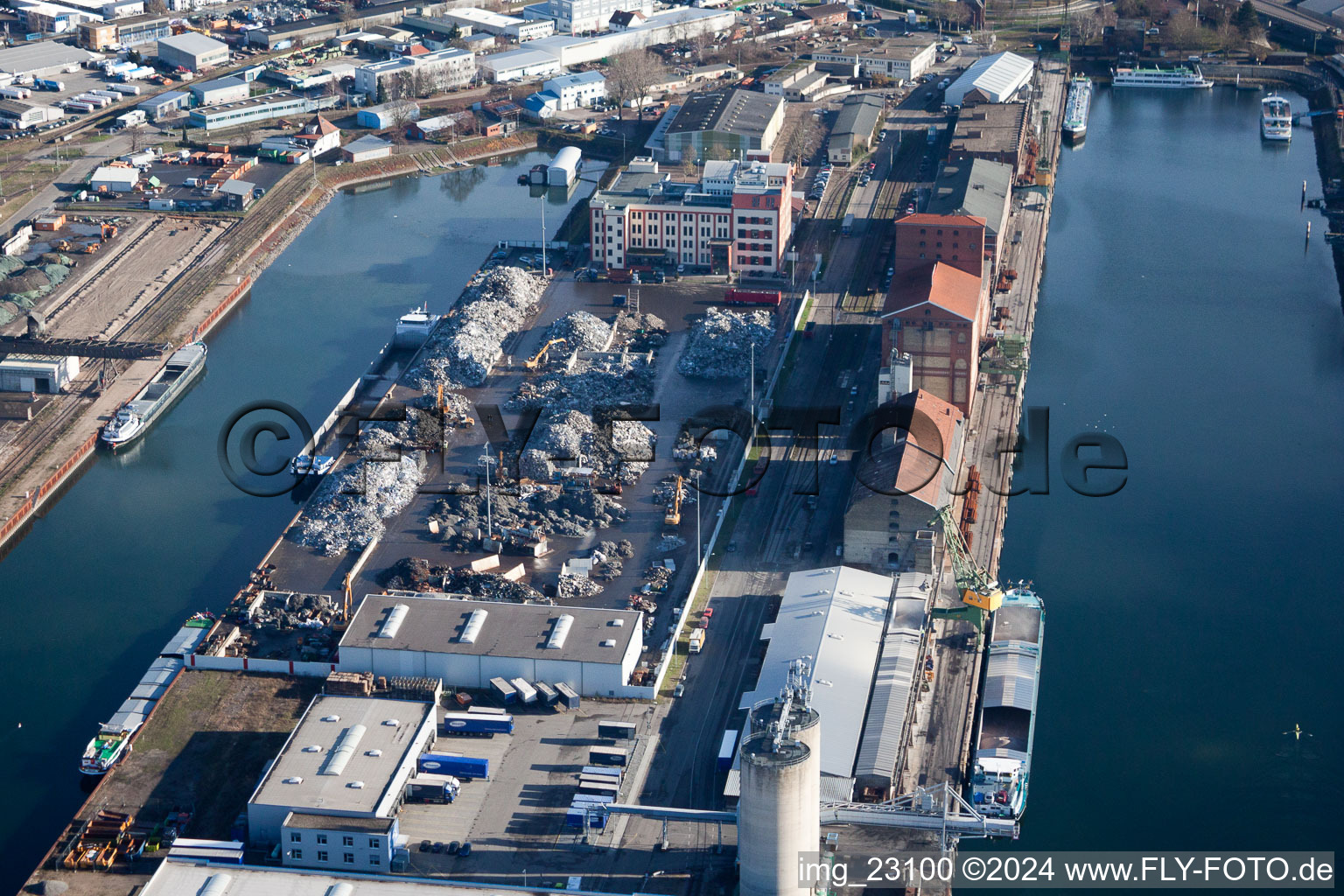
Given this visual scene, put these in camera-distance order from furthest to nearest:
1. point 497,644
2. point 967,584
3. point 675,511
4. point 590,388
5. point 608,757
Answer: point 590,388 → point 675,511 → point 967,584 → point 497,644 → point 608,757

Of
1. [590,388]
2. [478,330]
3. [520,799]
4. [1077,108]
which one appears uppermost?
[1077,108]

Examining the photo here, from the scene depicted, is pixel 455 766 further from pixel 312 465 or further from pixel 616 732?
pixel 312 465

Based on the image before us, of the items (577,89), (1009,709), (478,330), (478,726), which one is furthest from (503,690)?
(577,89)

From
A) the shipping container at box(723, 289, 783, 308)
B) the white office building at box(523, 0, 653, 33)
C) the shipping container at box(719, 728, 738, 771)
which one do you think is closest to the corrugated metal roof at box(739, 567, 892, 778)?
the shipping container at box(719, 728, 738, 771)

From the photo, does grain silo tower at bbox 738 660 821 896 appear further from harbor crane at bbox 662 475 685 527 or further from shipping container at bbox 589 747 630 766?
harbor crane at bbox 662 475 685 527

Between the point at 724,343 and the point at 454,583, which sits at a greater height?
the point at 724,343

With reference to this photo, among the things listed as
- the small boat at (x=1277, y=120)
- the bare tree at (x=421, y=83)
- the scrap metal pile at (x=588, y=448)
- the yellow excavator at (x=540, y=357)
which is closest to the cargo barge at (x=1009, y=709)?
the scrap metal pile at (x=588, y=448)
